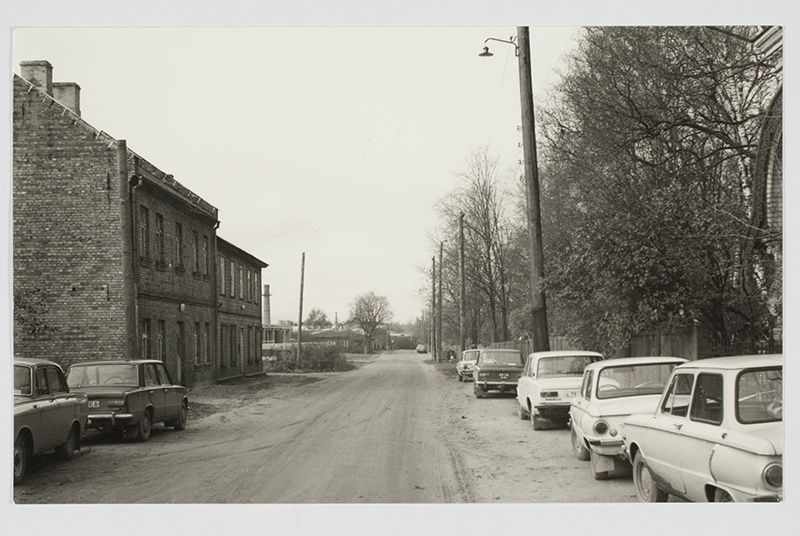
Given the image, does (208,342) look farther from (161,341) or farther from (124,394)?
(124,394)

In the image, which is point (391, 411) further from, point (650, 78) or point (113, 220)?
point (650, 78)

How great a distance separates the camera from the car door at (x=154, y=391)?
→ 14.0m

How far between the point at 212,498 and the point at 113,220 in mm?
11080

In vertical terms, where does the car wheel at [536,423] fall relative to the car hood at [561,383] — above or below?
below

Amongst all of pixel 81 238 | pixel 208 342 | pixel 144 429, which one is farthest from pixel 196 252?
pixel 144 429

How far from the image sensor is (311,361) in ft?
158

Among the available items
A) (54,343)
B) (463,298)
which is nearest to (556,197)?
(463,298)

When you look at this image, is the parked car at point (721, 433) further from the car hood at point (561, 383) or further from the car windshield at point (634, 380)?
the car hood at point (561, 383)

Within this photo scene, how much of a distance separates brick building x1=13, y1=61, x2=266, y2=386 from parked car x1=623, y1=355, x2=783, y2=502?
10834mm

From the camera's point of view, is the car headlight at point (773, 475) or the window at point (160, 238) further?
the window at point (160, 238)

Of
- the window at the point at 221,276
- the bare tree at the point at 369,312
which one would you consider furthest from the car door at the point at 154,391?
the bare tree at the point at 369,312

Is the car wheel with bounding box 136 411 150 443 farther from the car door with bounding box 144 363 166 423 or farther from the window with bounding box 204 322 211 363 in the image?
the window with bounding box 204 322 211 363

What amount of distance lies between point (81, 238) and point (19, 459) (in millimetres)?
8956

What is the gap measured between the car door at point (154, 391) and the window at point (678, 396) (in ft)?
31.6
